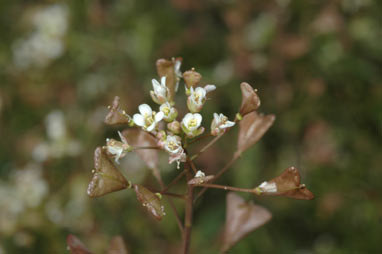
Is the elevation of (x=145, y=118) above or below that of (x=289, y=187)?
above

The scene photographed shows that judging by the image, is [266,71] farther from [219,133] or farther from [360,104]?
[219,133]

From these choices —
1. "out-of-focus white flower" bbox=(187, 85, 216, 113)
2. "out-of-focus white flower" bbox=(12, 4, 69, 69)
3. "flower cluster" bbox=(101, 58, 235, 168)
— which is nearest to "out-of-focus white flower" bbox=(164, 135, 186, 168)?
"flower cluster" bbox=(101, 58, 235, 168)

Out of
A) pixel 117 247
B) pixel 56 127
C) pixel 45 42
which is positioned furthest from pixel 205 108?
pixel 117 247

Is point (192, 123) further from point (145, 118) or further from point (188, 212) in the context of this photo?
point (188, 212)

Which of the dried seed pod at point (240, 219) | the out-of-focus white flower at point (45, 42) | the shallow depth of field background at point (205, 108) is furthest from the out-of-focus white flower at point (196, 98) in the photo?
the out-of-focus white flower at point (45, 42)

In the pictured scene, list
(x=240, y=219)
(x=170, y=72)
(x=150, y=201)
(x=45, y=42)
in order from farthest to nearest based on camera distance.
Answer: (x=45, y=42) → (x=240, y=219) → (x=170, y=72) → (x=150, y=201)

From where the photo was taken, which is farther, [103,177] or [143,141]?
[143,141]

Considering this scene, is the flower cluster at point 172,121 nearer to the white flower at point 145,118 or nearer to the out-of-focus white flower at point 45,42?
the white flower at point 145,118

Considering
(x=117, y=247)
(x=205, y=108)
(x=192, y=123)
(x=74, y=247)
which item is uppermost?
(x=192, y=123)
